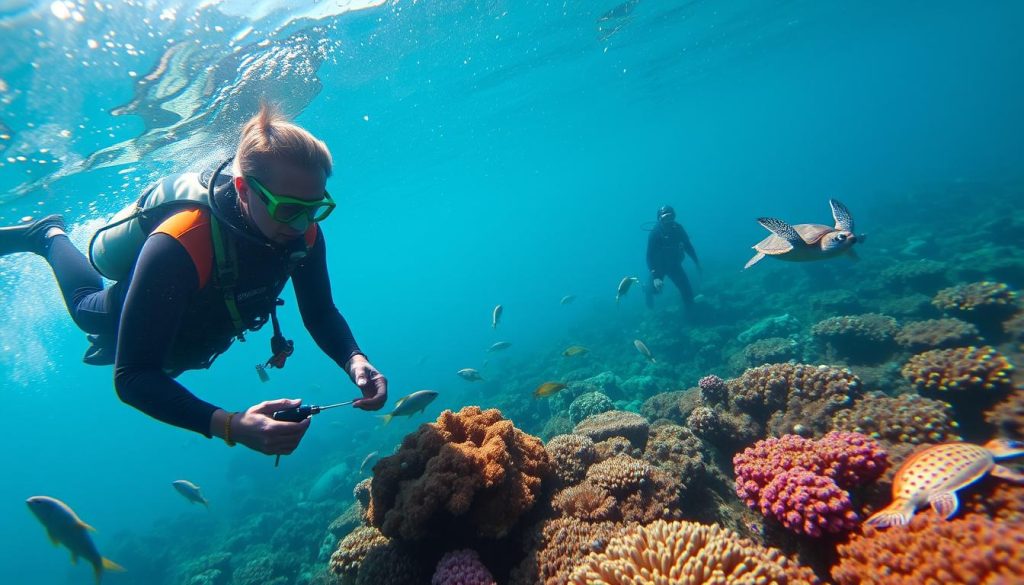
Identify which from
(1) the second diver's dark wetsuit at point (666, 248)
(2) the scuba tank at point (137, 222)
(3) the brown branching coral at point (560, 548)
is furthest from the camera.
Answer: (1) the second diver's dark wetsuit at point (666, 248)

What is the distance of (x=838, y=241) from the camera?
454 cm

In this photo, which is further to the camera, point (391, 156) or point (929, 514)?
point (391, 156)

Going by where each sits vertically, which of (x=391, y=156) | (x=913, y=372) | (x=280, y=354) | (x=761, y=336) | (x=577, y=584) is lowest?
(x=761, y=336)

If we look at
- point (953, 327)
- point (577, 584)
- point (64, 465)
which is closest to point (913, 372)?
point (953, 327)

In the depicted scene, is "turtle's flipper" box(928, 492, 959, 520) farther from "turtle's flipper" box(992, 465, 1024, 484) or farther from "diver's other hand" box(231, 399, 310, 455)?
"diver's other hand" box(231, 399, 310, 455)

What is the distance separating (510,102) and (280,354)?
1068 inches

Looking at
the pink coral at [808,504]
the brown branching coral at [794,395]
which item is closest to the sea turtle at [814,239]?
the brown branching coral at [794,395]

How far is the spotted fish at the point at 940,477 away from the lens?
2.48m

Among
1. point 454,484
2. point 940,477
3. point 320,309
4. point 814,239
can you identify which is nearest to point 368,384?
point 454,484

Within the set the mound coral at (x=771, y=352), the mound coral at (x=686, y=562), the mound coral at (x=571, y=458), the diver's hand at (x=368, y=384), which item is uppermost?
the diver's hand at (x=368, y=384)

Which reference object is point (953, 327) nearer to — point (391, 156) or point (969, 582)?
point (969, 582)

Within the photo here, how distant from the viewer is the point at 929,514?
239cm

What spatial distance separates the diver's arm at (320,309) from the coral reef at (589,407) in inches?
272

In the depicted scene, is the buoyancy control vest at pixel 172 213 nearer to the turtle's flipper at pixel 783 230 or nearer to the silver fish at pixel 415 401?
the silver fish at pixel 415 401
